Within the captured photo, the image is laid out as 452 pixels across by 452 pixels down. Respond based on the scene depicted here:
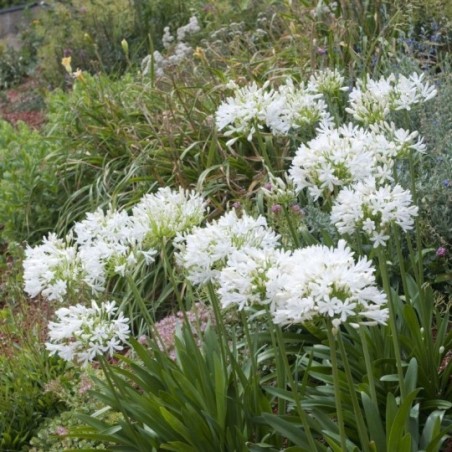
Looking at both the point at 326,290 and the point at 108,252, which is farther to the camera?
the point at 108,252

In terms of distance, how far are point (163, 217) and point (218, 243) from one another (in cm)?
31

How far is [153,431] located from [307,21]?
4496mm

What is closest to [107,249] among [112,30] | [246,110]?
[246,110]

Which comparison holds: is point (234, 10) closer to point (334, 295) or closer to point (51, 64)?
point (51, 64)

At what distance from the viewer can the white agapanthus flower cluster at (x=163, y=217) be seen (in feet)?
10.6

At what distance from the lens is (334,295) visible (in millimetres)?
2436

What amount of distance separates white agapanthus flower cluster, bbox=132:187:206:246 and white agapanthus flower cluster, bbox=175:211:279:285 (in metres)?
0.14

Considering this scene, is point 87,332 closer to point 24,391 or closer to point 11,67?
point 24,391

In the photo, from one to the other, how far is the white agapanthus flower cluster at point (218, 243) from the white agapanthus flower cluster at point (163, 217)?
0.14 meters

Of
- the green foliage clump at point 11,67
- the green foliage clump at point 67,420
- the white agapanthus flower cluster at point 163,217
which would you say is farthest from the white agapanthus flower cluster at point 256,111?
the green foliage clump at point 11,67

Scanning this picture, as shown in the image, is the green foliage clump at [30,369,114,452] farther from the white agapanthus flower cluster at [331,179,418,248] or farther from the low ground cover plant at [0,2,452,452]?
the white agapanthus flower cluster at [331,179,418,248]

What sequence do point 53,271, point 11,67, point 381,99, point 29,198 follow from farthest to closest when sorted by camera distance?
point 11,67
point 29,198
point 381,99
point 53,271

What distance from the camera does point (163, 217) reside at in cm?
323

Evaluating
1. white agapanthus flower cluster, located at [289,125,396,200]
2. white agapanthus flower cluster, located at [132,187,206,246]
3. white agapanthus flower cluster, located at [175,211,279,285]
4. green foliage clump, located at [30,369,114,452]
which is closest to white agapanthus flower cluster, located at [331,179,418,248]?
white agapanthus flower cluster, located at [289,125,396,200]
